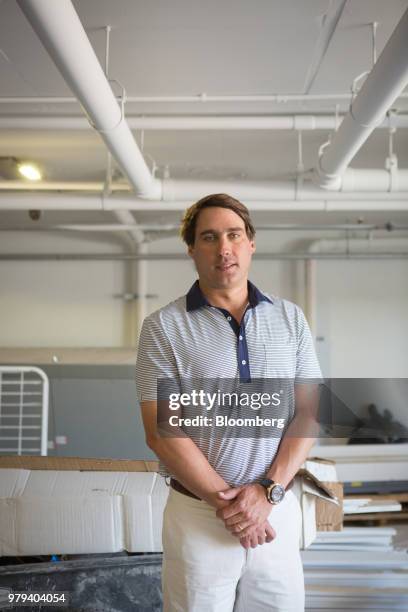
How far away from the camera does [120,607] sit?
1.38 metres

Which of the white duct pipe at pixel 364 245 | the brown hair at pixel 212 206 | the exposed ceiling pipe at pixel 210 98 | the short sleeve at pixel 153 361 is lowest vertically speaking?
the short sleeve at pixel 153 361

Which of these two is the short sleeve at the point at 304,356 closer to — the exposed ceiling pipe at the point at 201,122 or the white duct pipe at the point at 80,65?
the white duct pipe at the point at 80,65

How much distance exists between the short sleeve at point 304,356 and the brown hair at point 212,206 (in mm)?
216

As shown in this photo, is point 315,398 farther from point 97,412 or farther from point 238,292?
point 97,412

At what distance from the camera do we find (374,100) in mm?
1701

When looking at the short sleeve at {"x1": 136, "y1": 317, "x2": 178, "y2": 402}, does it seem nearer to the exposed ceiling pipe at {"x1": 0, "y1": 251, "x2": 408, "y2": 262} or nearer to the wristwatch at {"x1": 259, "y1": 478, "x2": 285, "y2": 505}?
the wristwatch at {"x1": 259, "y1": 478, "x2": 285, "y2": 505}

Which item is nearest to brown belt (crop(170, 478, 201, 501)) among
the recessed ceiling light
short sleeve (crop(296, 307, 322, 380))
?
short sleeve (crop(296, 307, 322, 380))

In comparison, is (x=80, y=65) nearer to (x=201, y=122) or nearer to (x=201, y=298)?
(x=201, y=298)

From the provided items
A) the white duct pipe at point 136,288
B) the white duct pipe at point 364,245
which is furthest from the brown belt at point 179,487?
the white duct pipe at point 364,245

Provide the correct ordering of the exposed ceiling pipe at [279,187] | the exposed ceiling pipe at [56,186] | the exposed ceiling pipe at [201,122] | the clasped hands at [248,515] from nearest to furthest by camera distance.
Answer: the clasped hands at [248,515]
the exposed ceiling pipe at [201,122]
the exposed ceiling pipe at [279,187]
the exposed ceiling pipe at [56,186]

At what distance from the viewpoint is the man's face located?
1.01m

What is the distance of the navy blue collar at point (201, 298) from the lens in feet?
3.41

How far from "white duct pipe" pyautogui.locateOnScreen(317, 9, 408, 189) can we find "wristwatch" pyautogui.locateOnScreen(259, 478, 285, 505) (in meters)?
1.19

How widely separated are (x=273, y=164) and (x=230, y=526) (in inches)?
125
